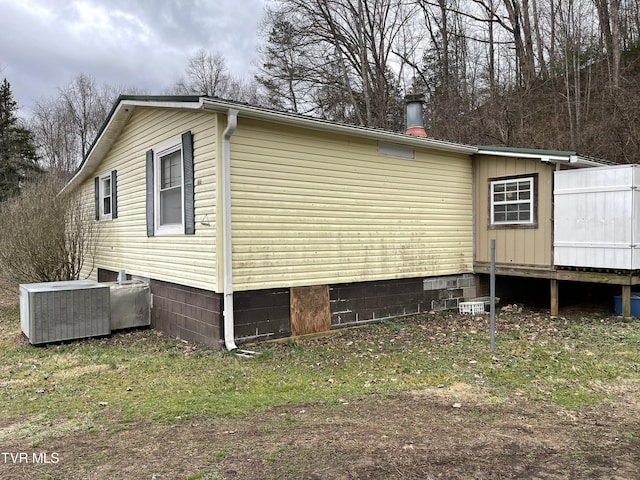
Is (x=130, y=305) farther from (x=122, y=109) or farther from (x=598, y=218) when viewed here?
(x=598, y=218)

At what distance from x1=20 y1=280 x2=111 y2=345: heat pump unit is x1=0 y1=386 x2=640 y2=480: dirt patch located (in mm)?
4062

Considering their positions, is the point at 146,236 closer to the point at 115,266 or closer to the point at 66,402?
the point at 115,266

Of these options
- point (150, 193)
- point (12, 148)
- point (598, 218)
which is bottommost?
point (598, 218)

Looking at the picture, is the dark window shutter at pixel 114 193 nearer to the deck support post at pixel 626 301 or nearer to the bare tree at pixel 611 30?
the deck support post at pixel 626 301

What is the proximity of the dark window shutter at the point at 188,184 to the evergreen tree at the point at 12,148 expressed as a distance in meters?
21.2

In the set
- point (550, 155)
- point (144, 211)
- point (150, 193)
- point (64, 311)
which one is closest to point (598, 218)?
point (550, 155)

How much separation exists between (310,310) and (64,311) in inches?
153

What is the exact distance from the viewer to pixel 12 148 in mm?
25203

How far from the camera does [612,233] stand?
779 centimetres

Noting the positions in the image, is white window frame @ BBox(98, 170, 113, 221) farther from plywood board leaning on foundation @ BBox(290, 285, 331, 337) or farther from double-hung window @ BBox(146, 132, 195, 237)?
plywood board leaning on foundation @ BBox(290, 285, 331, 337)

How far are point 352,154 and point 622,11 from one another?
47.1ft

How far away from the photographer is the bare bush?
1044 cm

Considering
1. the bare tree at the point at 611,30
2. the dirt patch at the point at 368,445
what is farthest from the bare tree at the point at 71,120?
the dirt patch at the point at 368,445

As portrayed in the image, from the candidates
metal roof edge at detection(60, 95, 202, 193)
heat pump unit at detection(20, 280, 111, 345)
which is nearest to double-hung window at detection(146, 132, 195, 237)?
metal roof edge at detection(60, 95, 202, 193)
